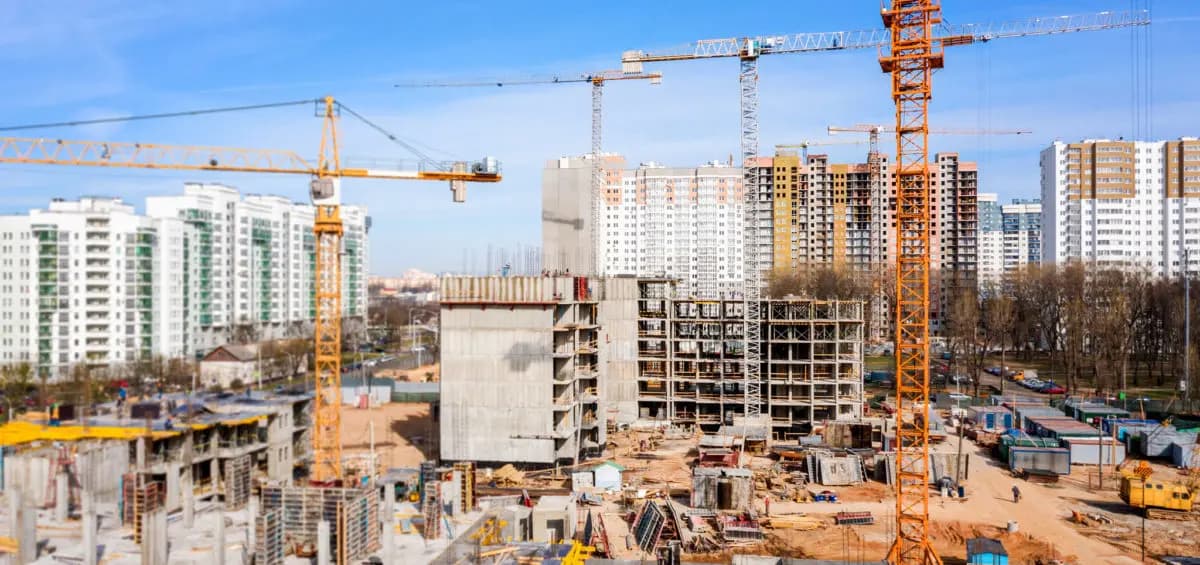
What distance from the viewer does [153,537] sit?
46.7ft

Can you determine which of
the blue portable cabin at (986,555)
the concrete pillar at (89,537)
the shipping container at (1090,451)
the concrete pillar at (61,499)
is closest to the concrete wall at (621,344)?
the shipping container at (1090,451)

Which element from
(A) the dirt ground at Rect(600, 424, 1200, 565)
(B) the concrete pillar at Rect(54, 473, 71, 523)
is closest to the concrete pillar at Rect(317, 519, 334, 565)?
(B) the concrete pillar at Rect(54, 473, 71, 523)

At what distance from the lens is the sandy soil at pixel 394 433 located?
92.2 ft

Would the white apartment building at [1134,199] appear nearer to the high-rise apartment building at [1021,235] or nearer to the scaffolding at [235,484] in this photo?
the high-rise apartment building at [1021,235]

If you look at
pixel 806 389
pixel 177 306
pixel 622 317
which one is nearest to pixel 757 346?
pixel 806 389

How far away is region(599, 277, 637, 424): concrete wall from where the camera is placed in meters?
33.0

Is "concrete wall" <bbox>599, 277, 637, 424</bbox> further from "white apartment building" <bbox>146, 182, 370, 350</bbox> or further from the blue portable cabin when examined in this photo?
"white apartment building" <bbox>146, 182, 370, 350</bbox>

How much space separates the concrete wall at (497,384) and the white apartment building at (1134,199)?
54.0 meters

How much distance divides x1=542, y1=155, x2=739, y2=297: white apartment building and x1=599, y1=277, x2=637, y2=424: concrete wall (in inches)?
1249

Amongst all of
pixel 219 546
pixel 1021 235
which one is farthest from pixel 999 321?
pixel 1021 235

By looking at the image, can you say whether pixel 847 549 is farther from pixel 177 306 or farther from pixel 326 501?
pixel 177 306

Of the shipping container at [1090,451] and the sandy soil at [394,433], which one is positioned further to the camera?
the sandy soil at [394,433]

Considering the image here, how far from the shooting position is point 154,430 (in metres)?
21.1

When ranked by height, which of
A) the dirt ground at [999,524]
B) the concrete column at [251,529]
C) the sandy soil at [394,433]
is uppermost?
the concrete column at [251,529]
